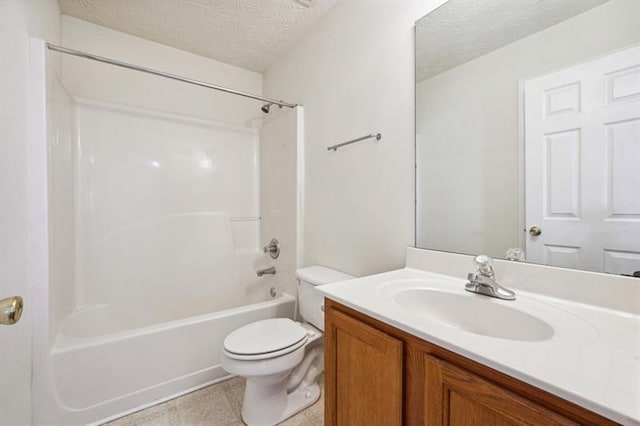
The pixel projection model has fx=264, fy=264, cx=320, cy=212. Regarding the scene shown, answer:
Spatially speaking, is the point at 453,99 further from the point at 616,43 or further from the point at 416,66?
the point at 616,43

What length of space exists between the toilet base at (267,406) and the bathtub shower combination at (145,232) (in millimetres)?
428

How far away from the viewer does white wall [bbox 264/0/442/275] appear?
1.29 m

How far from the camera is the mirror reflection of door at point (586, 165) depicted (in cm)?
72

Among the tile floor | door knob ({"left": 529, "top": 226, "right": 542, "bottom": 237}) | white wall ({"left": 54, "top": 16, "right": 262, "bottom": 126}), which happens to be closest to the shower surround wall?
white wall ({"left": 54, "top": 16, "right": 262, "bottom": 126})

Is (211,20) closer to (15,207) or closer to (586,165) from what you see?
(15,207)

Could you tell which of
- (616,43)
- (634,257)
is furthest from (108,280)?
(616,43)

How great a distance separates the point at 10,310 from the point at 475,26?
1.71 meters

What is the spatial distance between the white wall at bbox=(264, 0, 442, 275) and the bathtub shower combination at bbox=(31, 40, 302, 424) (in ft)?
0.81

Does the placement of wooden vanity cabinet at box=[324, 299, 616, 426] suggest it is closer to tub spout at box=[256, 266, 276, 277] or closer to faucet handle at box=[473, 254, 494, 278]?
faucet handle at box=[473, 254, 494, 278]

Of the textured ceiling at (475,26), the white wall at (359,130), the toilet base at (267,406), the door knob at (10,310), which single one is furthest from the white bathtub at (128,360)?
the textured ceiling at (475,26)

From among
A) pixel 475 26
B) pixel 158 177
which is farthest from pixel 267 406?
pixel 475 26

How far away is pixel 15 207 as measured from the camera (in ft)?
3.43

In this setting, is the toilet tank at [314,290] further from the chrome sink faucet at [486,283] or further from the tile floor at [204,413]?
the chrome sink faucet at [486,283]

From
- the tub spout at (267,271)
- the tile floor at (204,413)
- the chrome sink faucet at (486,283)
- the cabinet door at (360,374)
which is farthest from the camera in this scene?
the tub spout at (267,271)
